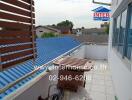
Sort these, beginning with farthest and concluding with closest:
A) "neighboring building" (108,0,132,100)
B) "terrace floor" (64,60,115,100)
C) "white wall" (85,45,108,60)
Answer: "white wall" (85,45,108,60), "terrace floor" (64,60,115,100), "neighboring building" (108,0,132,100)

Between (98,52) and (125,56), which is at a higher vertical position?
(125,56)

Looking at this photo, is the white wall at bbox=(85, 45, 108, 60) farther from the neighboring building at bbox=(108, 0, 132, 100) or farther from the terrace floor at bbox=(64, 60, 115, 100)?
the neighboring building at bbox=(108, 0, 132, 100)

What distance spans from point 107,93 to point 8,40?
3.62 metres

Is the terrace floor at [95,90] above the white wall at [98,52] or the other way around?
the other way around

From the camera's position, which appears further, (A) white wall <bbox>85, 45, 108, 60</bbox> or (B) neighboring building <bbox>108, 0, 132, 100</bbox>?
(A) white wall <bbox>85, 45, 108, 60</bbox>

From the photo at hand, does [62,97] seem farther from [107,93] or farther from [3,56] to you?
[3,56]

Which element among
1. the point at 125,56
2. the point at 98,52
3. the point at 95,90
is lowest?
the point at 95,90

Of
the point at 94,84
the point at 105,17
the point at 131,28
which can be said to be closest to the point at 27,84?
the point at 131,28

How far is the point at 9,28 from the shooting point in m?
2.14

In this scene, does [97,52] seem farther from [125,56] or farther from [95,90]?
[125,56]

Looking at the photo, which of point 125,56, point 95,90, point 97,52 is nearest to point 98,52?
point 97,52

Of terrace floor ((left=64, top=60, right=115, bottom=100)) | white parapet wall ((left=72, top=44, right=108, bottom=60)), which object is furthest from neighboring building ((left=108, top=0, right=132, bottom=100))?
white parapet wall ((left=72, top=44, right=108, bottom=60))

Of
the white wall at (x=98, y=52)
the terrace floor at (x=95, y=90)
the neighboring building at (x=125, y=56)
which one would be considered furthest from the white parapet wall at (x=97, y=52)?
the neighboring building at (x=125, y=56)

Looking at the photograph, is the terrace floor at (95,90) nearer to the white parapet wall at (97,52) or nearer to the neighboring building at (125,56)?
the neighboring building at (125,56)
